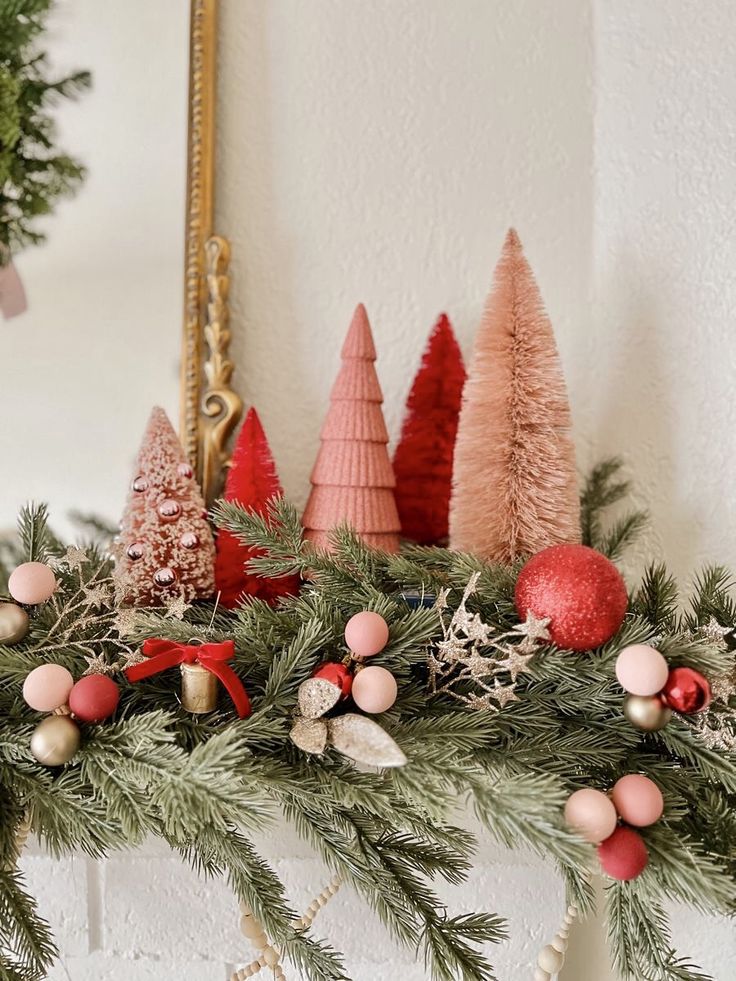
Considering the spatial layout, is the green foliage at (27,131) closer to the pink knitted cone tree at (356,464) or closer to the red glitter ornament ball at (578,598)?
the pink knitted cone tree at (356,464)

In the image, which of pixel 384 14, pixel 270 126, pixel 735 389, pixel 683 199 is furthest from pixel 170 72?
pixel 735 389

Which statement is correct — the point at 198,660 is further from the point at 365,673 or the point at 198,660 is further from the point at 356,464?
the point at 356,464

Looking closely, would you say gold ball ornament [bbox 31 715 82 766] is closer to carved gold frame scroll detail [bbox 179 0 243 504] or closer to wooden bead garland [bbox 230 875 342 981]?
wooden bead garland [bbox 230 875 342 981]

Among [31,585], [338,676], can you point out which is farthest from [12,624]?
[338,676]

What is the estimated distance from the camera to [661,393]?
0.74 metres

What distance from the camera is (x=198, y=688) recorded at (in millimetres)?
479

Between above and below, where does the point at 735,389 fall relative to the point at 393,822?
above

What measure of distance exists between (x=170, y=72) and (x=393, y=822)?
756mm

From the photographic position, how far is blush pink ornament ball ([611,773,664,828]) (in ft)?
1.40

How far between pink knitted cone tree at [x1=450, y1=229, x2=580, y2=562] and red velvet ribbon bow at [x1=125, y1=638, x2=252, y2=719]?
262mm

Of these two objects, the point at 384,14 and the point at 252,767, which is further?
the point at 384,14

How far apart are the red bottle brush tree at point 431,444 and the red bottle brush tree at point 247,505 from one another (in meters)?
0.14

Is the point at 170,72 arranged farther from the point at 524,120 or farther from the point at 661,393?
the point at 661,393

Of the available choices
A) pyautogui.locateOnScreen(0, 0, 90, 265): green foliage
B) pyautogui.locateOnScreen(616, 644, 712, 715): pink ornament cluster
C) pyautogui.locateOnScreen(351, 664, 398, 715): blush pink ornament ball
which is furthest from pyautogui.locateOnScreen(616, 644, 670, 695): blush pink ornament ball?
pyautogui.locateOnScreen(0, 0, 90, 265): green foliage
